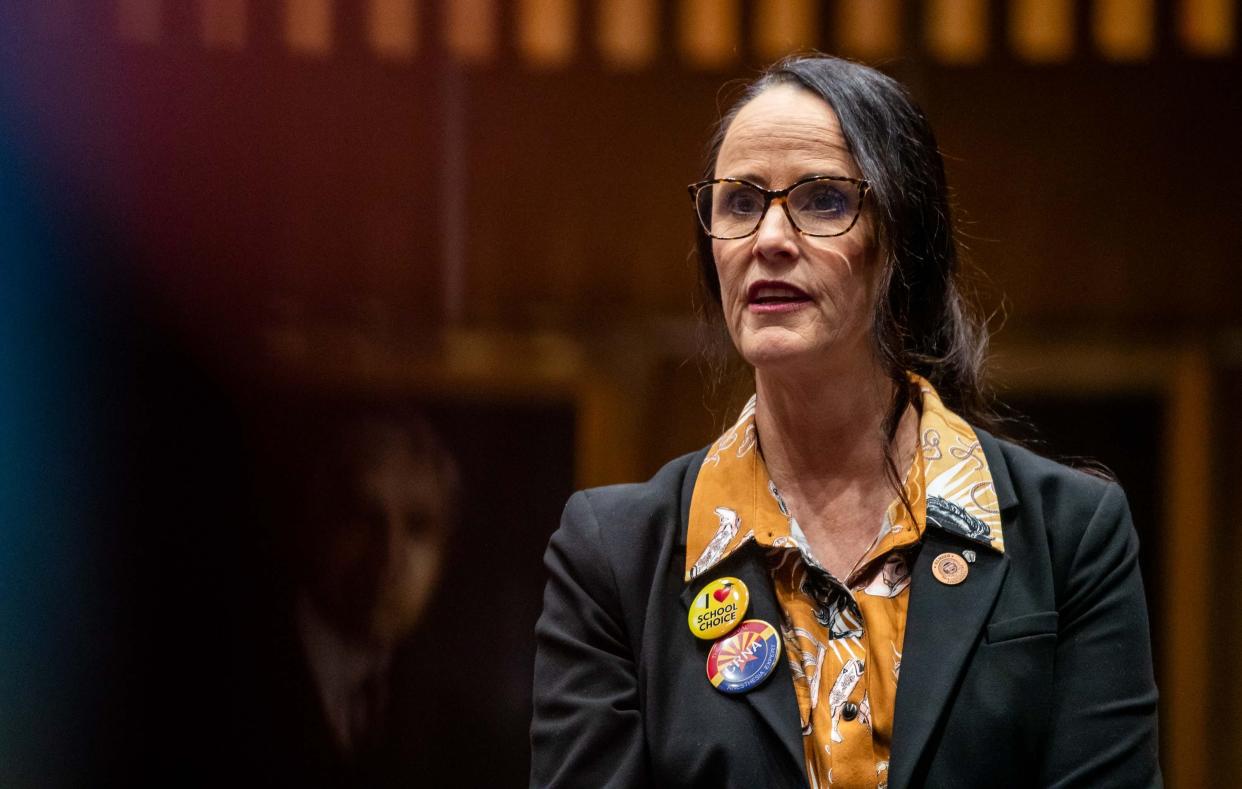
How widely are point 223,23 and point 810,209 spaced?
2.18 meters

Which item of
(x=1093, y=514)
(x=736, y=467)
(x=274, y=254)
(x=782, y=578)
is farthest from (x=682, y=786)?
(x=274, y=254)

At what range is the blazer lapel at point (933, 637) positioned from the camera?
5.23 ft

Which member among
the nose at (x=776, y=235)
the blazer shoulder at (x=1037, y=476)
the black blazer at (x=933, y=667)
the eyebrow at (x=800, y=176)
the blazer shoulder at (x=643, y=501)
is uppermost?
the eyebrow at (x=800, y=176)

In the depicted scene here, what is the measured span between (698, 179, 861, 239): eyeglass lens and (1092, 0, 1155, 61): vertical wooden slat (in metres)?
1.94

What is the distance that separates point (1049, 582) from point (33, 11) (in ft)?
9.43

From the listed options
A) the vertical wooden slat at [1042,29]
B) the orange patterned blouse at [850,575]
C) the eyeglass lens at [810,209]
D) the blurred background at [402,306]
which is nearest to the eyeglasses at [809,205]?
the eyeglass lens at [810,209]

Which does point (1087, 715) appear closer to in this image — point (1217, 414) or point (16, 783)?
point (1217, 414)

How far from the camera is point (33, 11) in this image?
3.46m

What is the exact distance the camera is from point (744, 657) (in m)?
1.68

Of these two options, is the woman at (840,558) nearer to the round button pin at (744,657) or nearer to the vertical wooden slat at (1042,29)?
the round button pin at (744,657)

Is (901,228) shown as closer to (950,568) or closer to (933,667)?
(950,568)

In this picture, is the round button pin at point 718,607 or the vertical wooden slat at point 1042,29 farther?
the vertical wooden slat at point 1042,29

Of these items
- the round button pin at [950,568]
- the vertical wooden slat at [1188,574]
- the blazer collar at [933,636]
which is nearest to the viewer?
the blazer collar at [933,636]

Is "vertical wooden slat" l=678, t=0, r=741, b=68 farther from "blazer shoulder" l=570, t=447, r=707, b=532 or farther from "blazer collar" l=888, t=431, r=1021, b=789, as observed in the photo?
"blazer collar" l=888, t=431, r=1021, b=789
